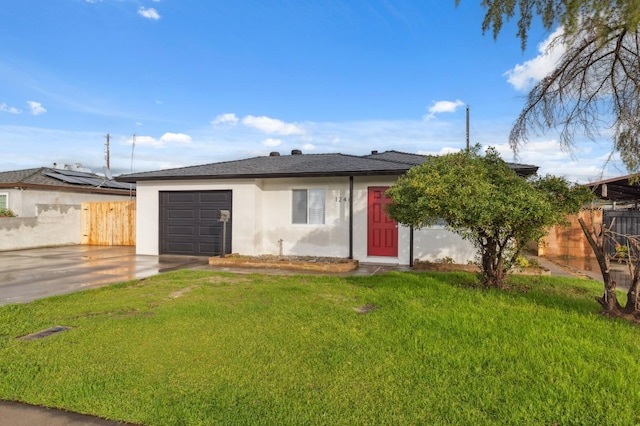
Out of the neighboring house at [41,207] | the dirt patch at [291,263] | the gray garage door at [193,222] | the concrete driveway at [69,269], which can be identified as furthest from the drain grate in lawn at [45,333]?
the neighboring house at [41,207]

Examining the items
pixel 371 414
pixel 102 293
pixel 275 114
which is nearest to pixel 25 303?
pixel 102 293

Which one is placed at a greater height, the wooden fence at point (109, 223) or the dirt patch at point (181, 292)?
the wooden fence at point (109, 223)

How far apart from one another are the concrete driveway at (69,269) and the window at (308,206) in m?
3.19

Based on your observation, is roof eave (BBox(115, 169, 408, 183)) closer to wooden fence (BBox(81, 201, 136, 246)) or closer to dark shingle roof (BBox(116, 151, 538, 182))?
dark shingle roof (BBox(116, 151, 538, 182))

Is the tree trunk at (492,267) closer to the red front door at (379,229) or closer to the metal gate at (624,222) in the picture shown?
the red front door at (379,229)

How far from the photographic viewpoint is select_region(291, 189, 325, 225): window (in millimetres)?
11711

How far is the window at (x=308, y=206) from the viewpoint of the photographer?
11711 mm

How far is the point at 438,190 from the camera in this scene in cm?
565

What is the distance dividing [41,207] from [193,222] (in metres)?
8.17

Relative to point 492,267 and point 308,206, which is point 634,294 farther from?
point 308,206

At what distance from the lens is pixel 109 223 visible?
54.0 feet

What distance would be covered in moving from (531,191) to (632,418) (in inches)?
154

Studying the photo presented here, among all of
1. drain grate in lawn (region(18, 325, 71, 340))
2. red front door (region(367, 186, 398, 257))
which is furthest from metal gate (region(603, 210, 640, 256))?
drain grate in lawn (region(18, 325, 71, 340))

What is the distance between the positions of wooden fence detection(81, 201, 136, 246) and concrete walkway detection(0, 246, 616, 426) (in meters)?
2.53
